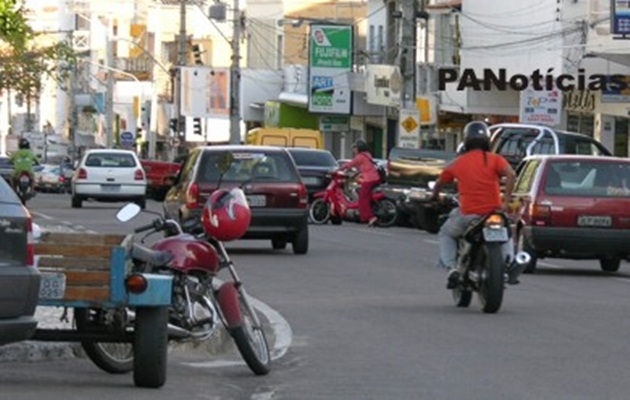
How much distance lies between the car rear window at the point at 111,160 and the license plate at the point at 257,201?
23.0 m

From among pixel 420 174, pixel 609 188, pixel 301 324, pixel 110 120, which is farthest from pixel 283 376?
pixel 110 120

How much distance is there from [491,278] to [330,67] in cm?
5560

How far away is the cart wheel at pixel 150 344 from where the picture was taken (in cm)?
1202

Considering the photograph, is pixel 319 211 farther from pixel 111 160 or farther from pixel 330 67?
pixel 330 67

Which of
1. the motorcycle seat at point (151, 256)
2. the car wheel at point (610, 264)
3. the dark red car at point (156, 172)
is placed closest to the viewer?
the motorcycle seat at point (151, 256)

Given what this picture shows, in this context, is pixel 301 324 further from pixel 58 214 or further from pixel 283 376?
pixel 58 214

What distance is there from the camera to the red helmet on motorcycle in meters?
13.0

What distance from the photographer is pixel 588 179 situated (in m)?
24.3

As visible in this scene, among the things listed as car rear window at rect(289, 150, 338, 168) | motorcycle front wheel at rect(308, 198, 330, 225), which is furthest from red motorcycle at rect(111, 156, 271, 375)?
car rear window at rect(289, 150, 338, 168)

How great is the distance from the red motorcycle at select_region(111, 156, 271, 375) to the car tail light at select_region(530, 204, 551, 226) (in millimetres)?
11149

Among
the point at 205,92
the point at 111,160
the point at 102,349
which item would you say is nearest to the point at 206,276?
the point at 102,349

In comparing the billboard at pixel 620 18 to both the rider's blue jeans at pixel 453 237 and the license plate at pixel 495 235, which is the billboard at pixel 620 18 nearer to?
the rider's blue jeans at pixel 453 237

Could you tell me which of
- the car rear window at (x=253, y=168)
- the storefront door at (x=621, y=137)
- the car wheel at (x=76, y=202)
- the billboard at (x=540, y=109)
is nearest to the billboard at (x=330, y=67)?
the storefront door at (x=621, y=137)

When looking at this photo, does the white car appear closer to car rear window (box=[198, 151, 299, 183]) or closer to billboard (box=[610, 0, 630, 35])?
billboard (box=[610, 0, 630, 35])
